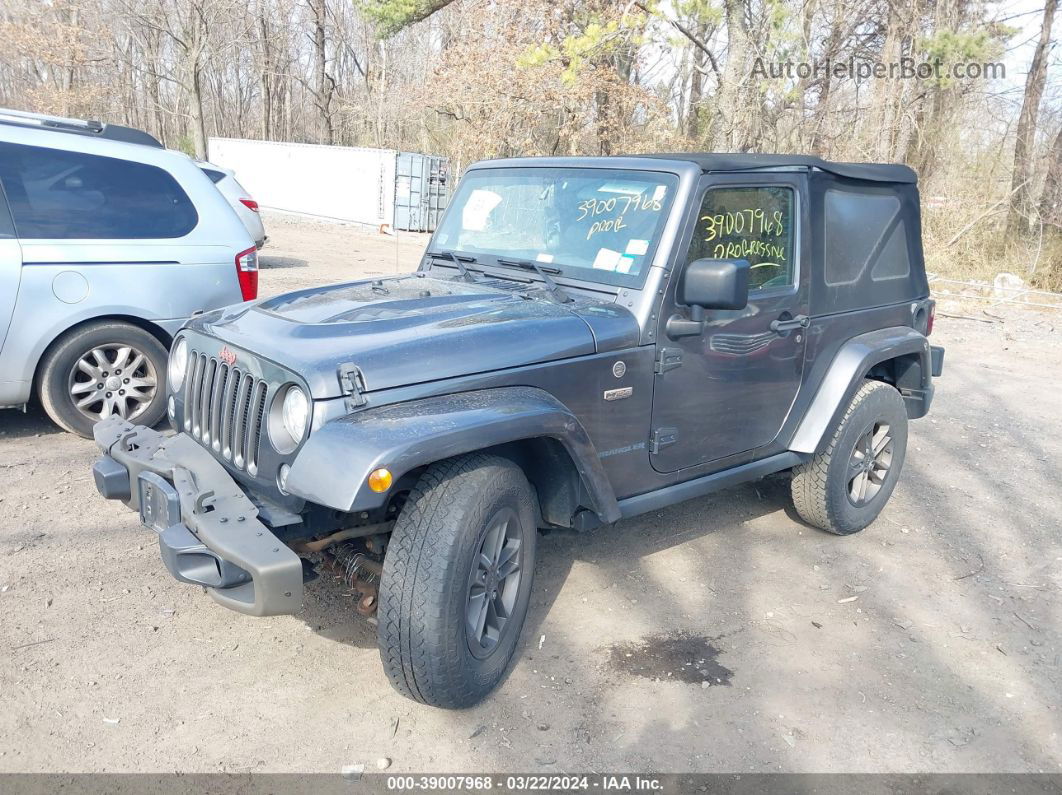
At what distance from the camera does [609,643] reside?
3682 millimetres

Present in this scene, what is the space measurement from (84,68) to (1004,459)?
42.5 m

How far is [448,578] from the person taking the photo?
2830 millimetres

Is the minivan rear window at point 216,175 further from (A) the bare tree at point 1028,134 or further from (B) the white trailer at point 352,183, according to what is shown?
(A) the bare tree at point 1028,134

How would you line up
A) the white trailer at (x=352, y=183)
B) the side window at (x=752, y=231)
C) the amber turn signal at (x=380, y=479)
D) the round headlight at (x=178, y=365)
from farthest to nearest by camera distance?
the white trailer at (x=352, y=183), the side window at (x=752, y=231), the round headlight at (x=178, y=365), the amber turn signal at (x=380, y=479)

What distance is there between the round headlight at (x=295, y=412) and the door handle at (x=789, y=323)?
2.29m

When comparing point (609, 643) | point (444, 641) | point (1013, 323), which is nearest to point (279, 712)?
point (444, 641)

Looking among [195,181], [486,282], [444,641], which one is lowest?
[444,641]

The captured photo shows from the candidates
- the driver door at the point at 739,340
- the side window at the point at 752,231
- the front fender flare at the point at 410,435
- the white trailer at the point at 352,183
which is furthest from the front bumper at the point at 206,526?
the white trailer at the point at 352,183

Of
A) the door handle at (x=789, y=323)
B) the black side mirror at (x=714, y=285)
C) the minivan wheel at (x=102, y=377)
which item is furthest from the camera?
the minivan wheel at (x=102, y=377)

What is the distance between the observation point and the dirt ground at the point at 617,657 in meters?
2.99

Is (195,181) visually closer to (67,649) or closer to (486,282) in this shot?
(486,282)

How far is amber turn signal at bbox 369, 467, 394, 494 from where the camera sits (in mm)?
2595

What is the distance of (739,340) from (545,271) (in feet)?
3.09

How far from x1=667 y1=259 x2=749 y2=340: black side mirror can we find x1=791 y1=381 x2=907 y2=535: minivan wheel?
4.67 ft
